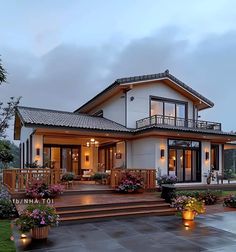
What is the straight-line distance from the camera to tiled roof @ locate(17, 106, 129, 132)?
15556 mm

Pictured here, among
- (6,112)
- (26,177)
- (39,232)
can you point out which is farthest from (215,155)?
(39,232)

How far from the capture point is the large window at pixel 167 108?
64.4ft

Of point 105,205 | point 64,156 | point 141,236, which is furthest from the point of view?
point 64,156

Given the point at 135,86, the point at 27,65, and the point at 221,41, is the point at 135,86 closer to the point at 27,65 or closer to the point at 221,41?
the point at 221,41

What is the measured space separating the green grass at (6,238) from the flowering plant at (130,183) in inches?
232

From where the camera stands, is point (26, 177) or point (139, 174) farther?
point (139, 174)

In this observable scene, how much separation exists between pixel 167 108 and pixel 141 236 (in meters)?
13.3

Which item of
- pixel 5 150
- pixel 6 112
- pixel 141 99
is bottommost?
pixel 5 150

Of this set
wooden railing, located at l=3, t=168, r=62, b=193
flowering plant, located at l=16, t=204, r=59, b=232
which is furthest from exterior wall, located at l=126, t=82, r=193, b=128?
flowering plant, located at l=16, t=204, r=59, b=232

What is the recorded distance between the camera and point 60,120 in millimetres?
17359

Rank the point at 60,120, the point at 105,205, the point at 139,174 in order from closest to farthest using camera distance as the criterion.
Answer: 1. the point at 105,205
2. the point at 139,174
3. the point at 60,120

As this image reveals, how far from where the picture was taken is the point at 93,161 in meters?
22.3

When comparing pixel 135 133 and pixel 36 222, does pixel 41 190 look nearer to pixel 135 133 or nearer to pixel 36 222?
pixel 36 222

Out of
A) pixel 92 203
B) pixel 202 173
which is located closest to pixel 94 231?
pixel 92 203
